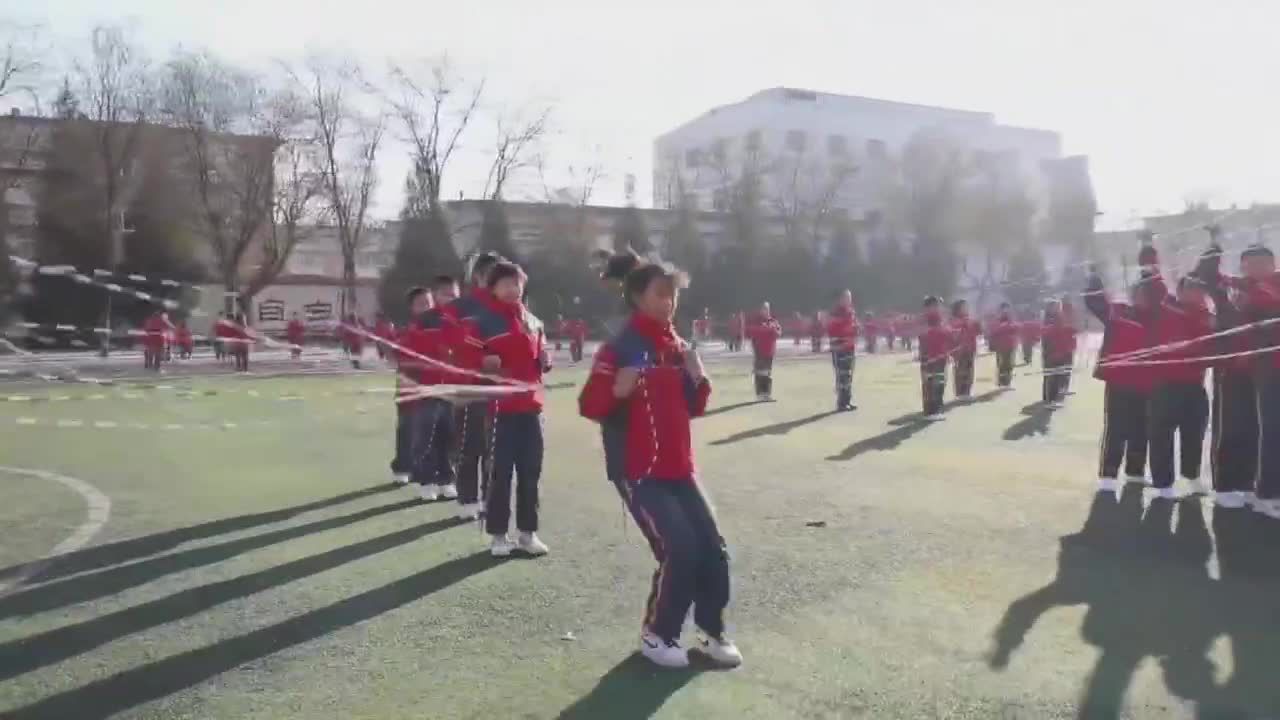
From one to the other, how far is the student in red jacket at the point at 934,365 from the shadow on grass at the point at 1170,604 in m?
7.64

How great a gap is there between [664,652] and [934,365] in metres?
11.9

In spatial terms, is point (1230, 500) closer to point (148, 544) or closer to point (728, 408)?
point (148, 544)

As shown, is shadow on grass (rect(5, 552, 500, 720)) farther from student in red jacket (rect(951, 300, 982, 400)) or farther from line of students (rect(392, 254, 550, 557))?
student in red jacket (rect(951, 300, 982, 400))

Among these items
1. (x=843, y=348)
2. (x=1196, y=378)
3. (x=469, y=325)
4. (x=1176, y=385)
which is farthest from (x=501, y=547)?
(x=843, y=348)

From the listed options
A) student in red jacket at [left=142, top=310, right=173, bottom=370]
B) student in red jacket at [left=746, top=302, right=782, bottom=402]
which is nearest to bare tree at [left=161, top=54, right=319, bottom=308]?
student in red jacket at [left=142, top=310, right=173, bottom=370]

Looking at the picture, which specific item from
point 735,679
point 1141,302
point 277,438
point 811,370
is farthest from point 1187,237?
point 811,370

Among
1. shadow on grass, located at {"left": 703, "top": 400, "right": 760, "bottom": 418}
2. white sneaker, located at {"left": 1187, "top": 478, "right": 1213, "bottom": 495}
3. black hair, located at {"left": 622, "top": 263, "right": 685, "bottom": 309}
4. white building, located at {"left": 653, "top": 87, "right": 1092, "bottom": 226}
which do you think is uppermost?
white building, located at {"left": 653, "top": 87, "right": 1092, "bottom": 226}

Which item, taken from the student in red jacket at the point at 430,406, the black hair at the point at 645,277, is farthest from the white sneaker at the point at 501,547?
the black hair at the point at 645,277

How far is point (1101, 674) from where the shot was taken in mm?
4570

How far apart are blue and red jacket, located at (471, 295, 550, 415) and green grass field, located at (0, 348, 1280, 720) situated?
3.37 feet

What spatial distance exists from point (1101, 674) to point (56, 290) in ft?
157

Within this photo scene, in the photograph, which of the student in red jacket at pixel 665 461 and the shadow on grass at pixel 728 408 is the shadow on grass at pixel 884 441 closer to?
the shadow on grass at pixel 728 408

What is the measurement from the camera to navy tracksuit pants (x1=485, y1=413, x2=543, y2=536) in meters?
6.82

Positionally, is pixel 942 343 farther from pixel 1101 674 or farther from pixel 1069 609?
pixel 1101 674
